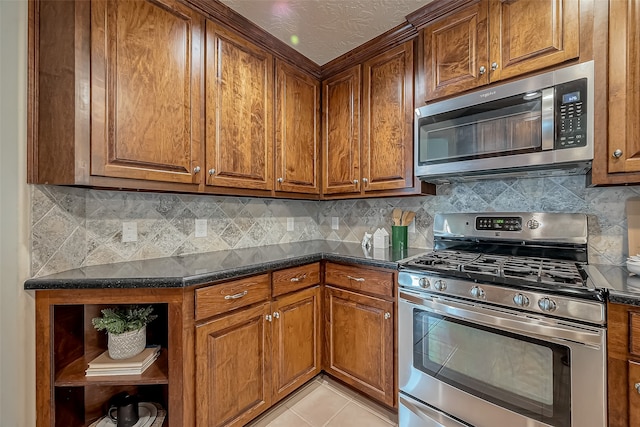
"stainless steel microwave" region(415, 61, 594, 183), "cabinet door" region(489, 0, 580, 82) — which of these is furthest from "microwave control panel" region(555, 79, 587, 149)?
"cabinet door" region(489, 0, 580, 82)

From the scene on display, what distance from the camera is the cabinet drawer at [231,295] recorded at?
1287mm

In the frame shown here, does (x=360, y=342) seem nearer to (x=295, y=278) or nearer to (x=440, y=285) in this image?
(x=295, y=278)

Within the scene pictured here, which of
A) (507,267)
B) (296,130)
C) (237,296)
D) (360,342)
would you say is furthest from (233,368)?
(296,130)

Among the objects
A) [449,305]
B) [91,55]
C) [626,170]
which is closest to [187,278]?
[91,55]

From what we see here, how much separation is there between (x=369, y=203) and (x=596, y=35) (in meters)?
1.59

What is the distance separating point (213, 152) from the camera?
5.27 ft

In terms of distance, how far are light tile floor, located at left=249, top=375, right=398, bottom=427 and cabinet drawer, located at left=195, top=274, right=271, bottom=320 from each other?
787mm

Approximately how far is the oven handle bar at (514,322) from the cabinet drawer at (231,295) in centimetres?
85

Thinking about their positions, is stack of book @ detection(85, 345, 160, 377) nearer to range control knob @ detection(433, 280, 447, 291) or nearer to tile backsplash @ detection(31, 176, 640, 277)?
tile backsplash @ detection(31, 176, 640, 277)

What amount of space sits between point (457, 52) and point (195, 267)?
74.6 inches

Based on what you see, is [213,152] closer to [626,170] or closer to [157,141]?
[157,141]

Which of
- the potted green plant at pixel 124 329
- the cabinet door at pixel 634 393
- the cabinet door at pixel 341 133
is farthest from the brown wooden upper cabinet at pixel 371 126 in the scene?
the potted green plant at pixel 124 329

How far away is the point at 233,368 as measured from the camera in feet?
4.71

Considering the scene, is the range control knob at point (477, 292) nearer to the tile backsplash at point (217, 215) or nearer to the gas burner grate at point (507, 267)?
the gas burner grate at point (507, 267)
